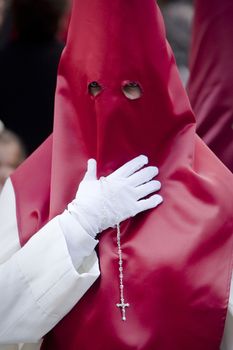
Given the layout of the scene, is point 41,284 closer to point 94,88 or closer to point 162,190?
point 162,190

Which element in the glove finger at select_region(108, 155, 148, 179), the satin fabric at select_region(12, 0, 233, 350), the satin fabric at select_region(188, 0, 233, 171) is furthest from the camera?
the satin fabric at select_region(188, 0, 233, 171)

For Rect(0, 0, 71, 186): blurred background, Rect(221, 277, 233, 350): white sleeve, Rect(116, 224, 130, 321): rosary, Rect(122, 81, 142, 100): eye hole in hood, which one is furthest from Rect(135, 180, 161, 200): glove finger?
Rect(0, 0, 71, 186): blurred background

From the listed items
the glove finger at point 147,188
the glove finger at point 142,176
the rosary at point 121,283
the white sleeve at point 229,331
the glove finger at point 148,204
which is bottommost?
the white sleeve at point 229,331

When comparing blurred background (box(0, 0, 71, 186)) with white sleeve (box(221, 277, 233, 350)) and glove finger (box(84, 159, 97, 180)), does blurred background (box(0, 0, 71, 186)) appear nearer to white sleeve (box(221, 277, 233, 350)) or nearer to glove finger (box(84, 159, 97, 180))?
glove finger (box(84, 159, 97, 180))

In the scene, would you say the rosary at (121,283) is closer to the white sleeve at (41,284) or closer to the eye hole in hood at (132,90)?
the white sleeve at (41,284)

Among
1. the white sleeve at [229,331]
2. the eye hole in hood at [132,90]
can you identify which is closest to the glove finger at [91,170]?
the eye hole in hood at [132,90]

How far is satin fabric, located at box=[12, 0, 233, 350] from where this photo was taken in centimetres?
249

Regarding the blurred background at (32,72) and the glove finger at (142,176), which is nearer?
the glove finger at (142,176)

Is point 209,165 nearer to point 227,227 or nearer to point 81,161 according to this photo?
point 227,227

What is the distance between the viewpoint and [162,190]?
8.53ft

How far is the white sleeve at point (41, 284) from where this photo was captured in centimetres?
251

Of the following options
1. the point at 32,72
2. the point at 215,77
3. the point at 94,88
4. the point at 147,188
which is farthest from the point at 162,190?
the point at 32,72

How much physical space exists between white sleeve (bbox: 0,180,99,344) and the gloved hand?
0.06 metres

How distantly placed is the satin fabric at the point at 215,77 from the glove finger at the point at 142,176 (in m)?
0.41
